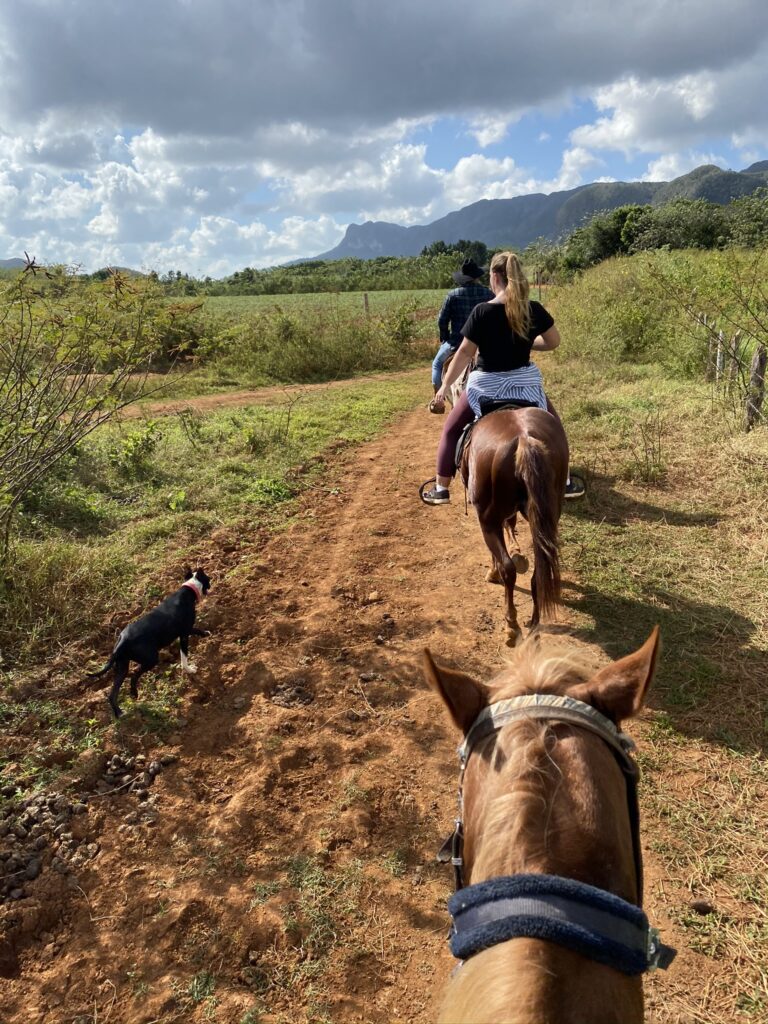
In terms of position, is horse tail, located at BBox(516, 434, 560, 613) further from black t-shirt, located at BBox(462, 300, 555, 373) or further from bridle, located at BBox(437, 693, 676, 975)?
bridle, located at BBox(437, 693, 676, 975)

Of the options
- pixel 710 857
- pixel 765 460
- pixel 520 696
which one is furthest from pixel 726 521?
pixel 520 696

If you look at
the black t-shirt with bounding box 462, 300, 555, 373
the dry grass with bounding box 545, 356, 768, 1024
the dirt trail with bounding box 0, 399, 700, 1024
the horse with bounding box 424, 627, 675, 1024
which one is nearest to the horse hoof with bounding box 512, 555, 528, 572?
the dirt trail with bounding box 0, 399, 700, 1024

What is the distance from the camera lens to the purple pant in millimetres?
4867

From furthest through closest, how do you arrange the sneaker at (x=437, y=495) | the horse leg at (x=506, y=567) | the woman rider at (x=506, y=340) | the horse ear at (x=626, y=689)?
the sneaker at (x=437, y=495), the woman rider at (x=506, y=340), the horse leg at (x=506, y=567), the horse ear at (x=626, y=689)

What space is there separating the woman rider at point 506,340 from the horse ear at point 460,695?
340cm

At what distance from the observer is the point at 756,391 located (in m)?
6.99

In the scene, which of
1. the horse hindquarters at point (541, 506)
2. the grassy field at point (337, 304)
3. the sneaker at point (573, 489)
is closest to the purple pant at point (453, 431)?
the sneaker at point (573, 489)

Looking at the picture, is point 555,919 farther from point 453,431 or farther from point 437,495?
point 437,495

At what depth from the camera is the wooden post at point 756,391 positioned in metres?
6.97

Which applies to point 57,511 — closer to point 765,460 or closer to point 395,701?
point 395,701

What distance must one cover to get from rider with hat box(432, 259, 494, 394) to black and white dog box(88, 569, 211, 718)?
4809 mm

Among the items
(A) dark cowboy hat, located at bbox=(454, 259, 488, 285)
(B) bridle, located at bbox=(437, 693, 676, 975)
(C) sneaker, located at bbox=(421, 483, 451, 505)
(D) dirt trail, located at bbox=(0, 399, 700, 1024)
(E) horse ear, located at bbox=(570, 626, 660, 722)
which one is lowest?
(D) dirt trail, located at bbox=(0, 399, 700, 1024)

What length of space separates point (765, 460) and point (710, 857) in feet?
16.3

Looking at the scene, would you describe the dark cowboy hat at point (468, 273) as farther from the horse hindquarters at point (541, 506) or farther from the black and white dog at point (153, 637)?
the black and white dog at point (153, 637)
